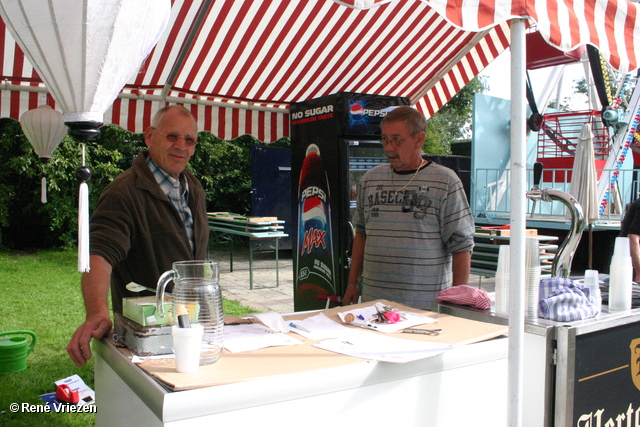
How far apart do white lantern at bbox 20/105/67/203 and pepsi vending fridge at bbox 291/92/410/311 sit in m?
2.08

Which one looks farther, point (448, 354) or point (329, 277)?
point (329, 277)

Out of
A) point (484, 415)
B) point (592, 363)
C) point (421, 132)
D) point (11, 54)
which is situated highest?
point (11, 54)

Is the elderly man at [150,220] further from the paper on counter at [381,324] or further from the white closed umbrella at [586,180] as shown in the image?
the white closed umbrella at [586,180]

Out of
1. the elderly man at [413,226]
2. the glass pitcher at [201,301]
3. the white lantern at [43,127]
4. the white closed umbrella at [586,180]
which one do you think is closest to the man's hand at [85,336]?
the glass pitcher at [201,301]

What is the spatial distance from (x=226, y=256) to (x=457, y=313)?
10.7m

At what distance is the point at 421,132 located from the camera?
9.26ft

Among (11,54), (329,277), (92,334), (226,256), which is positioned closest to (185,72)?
(11,54)

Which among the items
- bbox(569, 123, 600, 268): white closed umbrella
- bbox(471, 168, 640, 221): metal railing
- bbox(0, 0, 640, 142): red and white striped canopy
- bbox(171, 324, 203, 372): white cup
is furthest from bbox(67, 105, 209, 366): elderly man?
bbox(471, 168, 640, 221): metal railing

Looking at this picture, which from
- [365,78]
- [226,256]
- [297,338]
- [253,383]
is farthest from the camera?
[226,256]

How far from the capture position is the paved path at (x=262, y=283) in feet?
23.1

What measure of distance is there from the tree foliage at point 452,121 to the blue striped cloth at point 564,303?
1510 centimetres

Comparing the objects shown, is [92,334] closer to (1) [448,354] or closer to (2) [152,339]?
(2) [152,339]

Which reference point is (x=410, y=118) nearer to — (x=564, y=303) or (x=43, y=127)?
(x=564, y=303)

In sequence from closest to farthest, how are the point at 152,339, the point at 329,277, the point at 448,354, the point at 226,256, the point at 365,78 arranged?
the point at 152,339 < the point at 448,354 < the point at 329,277 < the point at 365,78 < the point at 226,256
